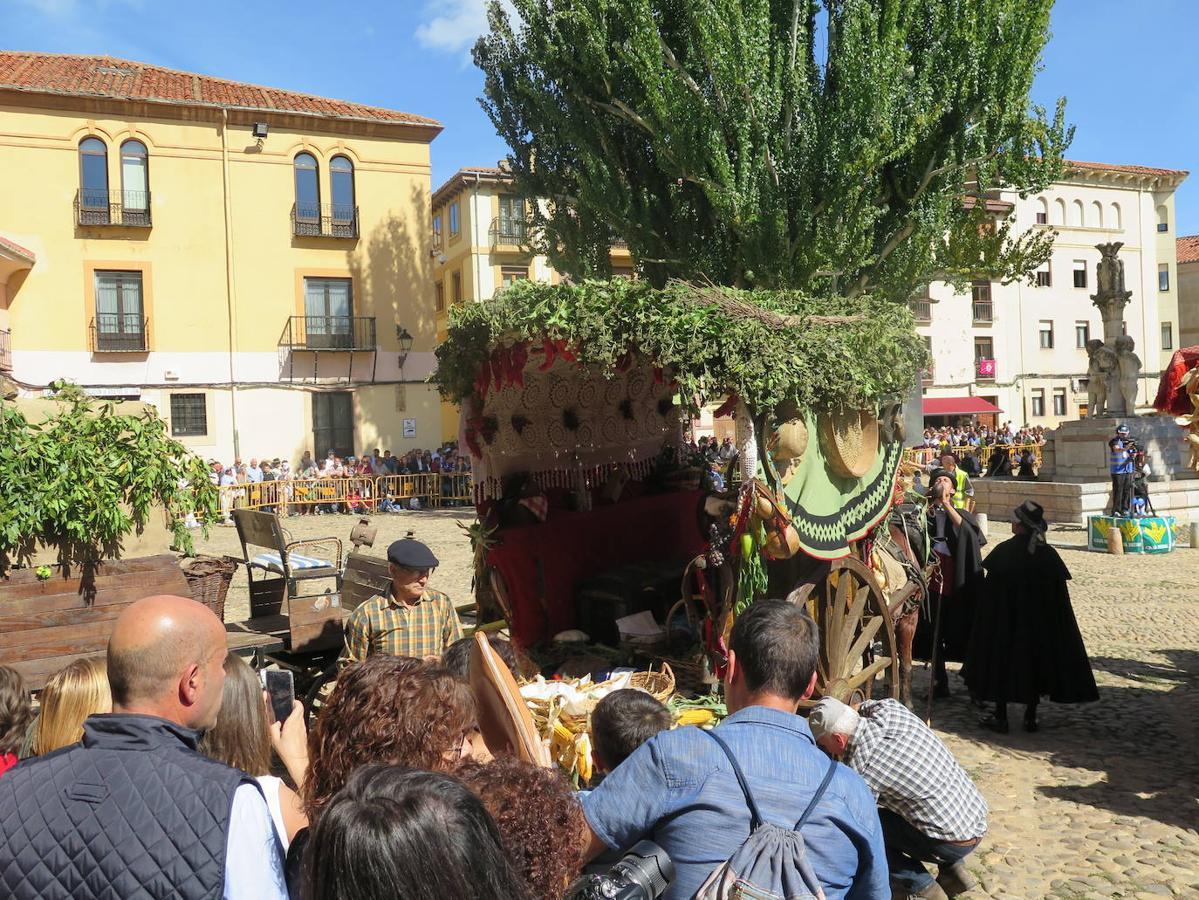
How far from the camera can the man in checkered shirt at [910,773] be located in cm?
340

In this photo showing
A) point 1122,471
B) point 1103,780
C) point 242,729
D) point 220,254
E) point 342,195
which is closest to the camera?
point 242,729

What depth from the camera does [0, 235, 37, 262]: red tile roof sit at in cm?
2341

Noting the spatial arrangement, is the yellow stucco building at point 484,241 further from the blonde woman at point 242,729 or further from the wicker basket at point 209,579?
the blonde woman at point 242,729

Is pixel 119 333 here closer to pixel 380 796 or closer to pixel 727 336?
pixel 727 336

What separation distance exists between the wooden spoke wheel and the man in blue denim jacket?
365cm

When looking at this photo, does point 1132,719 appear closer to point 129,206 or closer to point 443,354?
point 443,354

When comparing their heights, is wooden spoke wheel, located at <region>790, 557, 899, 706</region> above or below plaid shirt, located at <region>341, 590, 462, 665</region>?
below

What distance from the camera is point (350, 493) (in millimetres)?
26375

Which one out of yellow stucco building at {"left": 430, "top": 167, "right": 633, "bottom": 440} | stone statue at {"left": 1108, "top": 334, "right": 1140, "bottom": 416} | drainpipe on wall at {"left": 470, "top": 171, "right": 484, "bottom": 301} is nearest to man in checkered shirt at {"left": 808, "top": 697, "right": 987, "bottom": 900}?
stone statue at {"left": 1108, "top": 334, "right": 1140, "bottom": 416}

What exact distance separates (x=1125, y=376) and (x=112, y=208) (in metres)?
25.8

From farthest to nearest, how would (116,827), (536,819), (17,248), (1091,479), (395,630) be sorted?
(17,248), (1091,479), (395,630), (536,819), (116,827)

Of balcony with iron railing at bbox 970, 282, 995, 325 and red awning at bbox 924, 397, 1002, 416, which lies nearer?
red awning at bbox 924, 397, 1002, 416

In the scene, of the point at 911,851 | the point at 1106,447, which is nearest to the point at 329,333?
the point at 1106,447

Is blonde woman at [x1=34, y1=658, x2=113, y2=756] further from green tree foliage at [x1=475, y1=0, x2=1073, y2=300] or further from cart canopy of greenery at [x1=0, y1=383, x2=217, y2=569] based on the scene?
green tree foliage at [x1=475, y1=0, x2=1073, y2=300]
